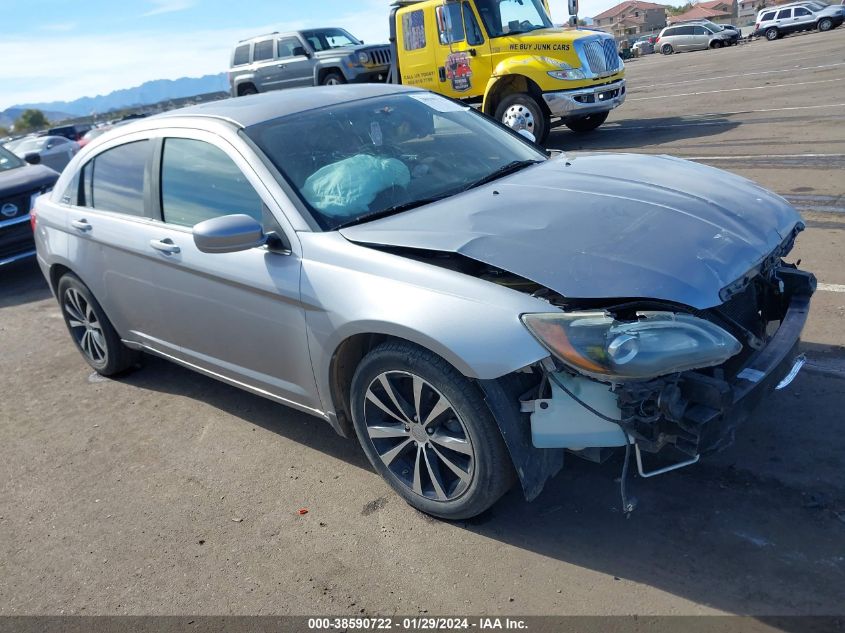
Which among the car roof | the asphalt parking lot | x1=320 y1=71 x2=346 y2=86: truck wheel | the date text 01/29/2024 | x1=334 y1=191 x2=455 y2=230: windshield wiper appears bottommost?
the date text 01/29/2024

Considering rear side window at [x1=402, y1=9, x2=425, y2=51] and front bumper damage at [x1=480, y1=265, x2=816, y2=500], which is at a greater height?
rear side window at [x1=402, y1=9, x2=425, y2=51]

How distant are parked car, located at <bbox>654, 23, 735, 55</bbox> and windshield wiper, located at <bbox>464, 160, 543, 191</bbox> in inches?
1620

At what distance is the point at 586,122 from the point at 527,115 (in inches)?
77.0

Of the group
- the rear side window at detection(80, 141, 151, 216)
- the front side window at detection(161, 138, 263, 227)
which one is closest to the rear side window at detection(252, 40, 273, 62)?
the rear side window at detection(80, 141, 151, 216)

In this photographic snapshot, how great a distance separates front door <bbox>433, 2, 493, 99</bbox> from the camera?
12203mm

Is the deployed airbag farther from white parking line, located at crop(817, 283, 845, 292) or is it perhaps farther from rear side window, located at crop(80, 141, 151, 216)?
white parking line, located at crop(817, 283, 845, 292)

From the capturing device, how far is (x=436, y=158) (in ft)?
13.1

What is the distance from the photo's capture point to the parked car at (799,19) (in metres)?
37.7

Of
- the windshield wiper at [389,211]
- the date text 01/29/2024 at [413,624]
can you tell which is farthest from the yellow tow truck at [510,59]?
the date text 01/29/2024 at [413,624]

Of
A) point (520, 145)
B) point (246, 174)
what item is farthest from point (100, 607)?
point (520, 145)

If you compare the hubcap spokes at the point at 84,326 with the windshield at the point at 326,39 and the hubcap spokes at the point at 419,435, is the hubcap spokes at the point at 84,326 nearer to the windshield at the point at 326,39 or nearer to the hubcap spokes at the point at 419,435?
the hubcap spokes at the point at 419,435

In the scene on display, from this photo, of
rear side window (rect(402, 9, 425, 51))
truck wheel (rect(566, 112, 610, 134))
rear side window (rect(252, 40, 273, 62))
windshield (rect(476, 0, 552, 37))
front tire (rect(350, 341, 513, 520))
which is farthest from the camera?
rear side window (rect(252, 40, 273, 62))

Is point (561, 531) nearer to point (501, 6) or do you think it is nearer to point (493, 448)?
point (493, 448)

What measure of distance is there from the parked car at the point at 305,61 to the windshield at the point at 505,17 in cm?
679
